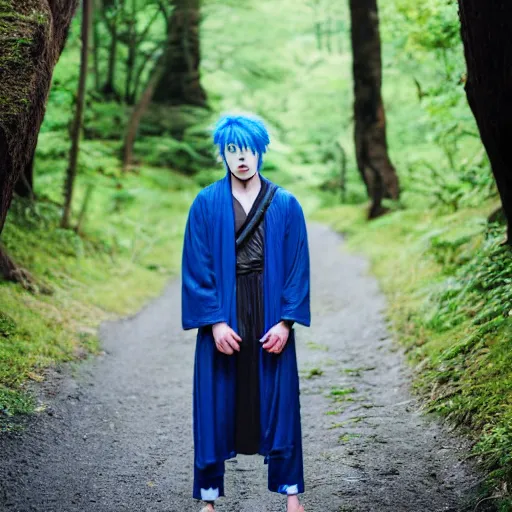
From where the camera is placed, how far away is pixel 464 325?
6098mm

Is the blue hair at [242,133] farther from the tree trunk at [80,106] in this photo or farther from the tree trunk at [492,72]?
the tree trunk at [80,106]

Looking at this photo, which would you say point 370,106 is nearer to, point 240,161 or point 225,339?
point 240,161

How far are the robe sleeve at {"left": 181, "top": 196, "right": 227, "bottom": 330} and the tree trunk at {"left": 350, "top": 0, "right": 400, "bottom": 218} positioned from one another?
12.2 metres

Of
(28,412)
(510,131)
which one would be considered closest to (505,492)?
(510,131)

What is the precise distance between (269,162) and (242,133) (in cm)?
1743

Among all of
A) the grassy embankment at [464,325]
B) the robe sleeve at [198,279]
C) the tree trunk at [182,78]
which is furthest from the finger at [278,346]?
the tree trunk at [182,78]

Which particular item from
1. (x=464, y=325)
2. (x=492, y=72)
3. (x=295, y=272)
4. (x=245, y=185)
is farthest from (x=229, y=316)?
(x=464, y=325)

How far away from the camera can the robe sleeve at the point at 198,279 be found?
11.8 ft

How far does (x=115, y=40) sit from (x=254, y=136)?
48.0ft

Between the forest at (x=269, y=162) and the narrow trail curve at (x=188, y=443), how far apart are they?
0.22 m

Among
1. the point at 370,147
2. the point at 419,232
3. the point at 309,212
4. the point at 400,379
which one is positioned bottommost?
the point at 400,379

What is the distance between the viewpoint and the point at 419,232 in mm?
11438

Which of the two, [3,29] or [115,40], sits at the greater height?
[115,40]

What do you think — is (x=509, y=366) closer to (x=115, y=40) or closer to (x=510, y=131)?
(x=510, y=131)
